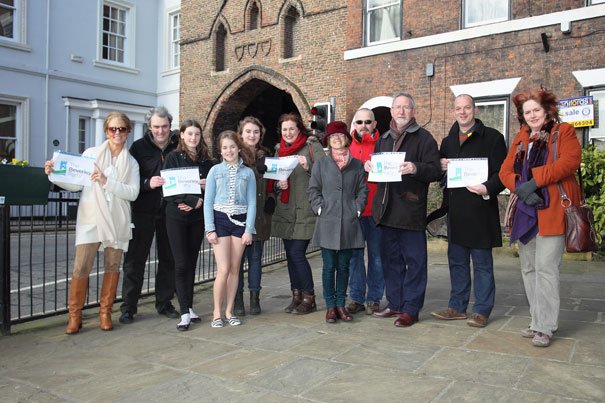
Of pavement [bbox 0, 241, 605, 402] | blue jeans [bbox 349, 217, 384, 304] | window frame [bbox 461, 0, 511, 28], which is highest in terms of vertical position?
window frame [bbox 461, 0, 511, 28]

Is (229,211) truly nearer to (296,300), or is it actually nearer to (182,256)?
(182,256)

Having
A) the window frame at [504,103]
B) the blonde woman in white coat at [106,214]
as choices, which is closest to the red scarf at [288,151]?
the blonde woman in white coat at [106,214]

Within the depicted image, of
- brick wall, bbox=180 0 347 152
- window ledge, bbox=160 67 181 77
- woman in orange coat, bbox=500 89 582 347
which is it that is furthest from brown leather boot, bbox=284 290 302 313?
window ledge, bbox=160 67 181 77

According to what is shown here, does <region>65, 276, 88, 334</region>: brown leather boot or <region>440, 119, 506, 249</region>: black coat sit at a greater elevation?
<region>440, 119, 506, 249</region>: black coat

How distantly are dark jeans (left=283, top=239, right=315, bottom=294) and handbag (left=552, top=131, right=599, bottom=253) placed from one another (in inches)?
94.5

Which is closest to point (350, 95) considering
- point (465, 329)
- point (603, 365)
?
point (465, 329)

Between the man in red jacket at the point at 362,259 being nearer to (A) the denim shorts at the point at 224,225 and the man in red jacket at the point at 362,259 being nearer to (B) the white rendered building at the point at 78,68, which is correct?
(A) the denim shorts at the point at 224,225

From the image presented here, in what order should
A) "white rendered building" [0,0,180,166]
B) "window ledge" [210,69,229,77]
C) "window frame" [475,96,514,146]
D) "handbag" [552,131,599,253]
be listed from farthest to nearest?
"white rendered building" [0,0,180,166] → "window ledge" [210,69,229,77] → "window frame" [475,96,514,146] → "handbag" [552,131,599,253]

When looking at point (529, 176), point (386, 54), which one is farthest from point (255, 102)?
point (529, 176)

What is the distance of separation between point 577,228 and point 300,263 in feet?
8.42

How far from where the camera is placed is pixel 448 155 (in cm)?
519

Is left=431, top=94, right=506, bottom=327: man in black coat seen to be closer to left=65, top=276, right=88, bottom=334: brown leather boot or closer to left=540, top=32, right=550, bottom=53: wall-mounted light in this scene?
left=65, top=276, right=88, bottom=334: brown leather boot

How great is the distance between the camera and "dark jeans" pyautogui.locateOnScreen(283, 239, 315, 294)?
5.60m

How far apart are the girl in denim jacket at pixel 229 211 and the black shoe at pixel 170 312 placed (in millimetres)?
588
